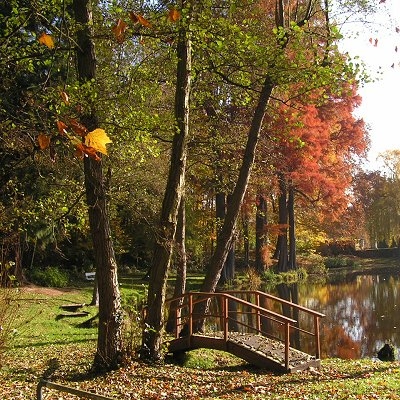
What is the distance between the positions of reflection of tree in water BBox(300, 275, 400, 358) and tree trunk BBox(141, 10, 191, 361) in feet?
20.0

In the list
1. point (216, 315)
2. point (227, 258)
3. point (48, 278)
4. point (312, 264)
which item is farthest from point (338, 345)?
point (312, 264)

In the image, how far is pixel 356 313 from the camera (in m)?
20.5

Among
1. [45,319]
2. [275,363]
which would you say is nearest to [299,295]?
[45,319]

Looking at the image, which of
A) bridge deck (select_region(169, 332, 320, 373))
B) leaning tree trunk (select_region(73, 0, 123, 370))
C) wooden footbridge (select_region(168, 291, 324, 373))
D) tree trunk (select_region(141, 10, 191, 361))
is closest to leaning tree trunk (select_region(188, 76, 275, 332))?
wooden footbridge (select_region(168, 291, 324, 373))

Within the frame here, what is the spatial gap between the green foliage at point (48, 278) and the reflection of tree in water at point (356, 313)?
10725 millimetres

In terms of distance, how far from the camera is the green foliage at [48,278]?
23484 millimetres

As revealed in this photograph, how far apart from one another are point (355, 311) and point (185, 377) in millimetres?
13393

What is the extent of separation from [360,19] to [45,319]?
1195 cm

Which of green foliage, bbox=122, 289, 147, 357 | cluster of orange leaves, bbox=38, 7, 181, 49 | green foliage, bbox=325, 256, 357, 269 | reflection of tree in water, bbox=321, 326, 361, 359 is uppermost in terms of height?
cluster of orange leaves, bbox=38, 7, 181, 49

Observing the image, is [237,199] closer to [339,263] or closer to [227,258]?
[227,258]

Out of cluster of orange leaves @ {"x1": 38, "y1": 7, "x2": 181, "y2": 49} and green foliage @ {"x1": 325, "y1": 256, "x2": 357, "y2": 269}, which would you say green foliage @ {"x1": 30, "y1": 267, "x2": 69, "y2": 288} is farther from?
green foliage @ {"x1": 325, "y1": 256, "x2": 357, "y2": 269}

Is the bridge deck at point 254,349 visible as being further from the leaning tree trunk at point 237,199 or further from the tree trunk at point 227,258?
the tree trunk at point 227,258

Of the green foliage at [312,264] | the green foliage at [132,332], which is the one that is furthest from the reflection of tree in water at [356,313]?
the green foliage at [132,332]

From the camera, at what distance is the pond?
49.5 feet
